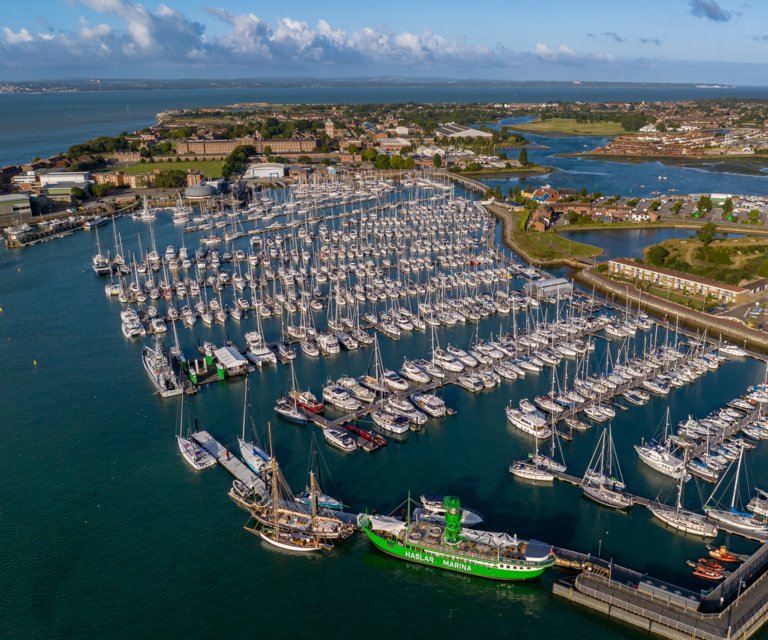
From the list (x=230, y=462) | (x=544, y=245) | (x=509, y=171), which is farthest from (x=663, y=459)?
(x=509, y=171)

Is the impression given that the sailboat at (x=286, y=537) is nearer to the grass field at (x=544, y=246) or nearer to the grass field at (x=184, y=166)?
the grass field at (x=544, y=246)

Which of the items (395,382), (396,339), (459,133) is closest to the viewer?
(395,382)

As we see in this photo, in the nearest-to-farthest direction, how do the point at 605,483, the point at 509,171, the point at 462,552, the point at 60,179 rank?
the point at 462,552 → the point at 605,483 → the point at 60,179 → the point at 509,171

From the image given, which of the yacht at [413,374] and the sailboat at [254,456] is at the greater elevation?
the yacht at [413,374]

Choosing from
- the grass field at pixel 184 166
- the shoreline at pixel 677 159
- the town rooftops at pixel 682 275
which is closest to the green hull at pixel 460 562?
the town rooftops at pixel 682 275

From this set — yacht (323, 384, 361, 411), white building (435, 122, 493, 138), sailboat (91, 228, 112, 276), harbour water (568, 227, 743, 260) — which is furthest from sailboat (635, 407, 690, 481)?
white building (435, 122, 493, 138)

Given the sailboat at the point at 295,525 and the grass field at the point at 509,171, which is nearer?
the sailboat at the point at 295,525

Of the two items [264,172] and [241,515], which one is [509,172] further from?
[241,515]
